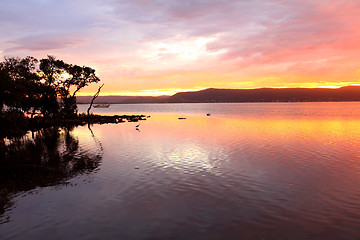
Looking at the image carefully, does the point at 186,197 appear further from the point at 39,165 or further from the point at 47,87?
the point at 47,87

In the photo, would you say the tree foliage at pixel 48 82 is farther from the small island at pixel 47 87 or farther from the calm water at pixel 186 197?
the calm water at pixel 186 197

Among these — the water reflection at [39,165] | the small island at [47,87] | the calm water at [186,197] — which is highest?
the small island at [47,87]

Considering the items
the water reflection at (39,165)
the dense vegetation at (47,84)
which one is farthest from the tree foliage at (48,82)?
the water reflection at (39,165)

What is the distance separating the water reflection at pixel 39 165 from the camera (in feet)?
63.5

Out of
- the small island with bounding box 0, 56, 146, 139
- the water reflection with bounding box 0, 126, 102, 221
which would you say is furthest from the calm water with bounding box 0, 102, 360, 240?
the small island with bounding box 0, 56, 146, 139

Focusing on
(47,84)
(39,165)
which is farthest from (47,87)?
(39,165)

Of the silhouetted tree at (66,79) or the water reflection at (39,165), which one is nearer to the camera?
the water reflection at (39,165)

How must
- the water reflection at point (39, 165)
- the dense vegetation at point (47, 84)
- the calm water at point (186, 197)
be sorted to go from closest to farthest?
the calm water at point (186, 197)
the water reflection at point (39, 165)
the dense vegetation at point (47, 84)

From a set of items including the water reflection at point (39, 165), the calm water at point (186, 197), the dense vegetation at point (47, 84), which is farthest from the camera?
the dense vegetation at point (47, 84)

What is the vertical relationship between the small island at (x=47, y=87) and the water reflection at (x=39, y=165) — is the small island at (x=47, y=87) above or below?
above

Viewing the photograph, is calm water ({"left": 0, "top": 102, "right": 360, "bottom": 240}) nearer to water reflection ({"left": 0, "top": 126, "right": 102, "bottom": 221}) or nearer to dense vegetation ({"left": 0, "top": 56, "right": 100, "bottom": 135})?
water reflection ({"left": 0, "top": 126, "right": 102, "bottom": 221})

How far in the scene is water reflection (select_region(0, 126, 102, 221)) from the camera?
63.5 feet

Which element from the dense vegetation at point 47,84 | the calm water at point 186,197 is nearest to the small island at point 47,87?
the dense vegetation at point 47,84

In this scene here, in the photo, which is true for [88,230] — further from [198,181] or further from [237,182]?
[237,182]
